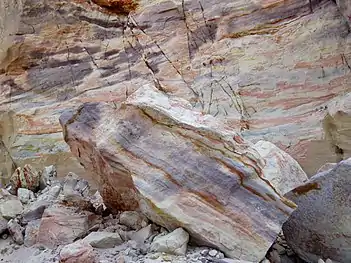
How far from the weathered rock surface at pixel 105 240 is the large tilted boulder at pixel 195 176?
0.59ft

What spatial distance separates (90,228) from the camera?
8.04 feet

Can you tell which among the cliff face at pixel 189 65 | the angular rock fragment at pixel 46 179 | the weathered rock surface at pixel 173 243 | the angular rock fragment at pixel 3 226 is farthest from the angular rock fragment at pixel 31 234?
the cliff face at pixel 189 65

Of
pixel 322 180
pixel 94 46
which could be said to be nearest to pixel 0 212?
pixel 322 180

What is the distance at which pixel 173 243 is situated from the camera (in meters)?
2.10

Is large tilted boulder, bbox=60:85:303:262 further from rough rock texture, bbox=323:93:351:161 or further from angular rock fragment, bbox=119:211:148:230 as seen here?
rough rock texture, bbox=323:93:351:161

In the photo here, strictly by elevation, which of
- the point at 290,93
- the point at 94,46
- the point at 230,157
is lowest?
→ the point at 290,93

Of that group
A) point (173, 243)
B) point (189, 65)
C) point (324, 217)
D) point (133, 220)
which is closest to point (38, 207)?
point (133, 220)

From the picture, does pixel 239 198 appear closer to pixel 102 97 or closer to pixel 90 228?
pixel 90 228

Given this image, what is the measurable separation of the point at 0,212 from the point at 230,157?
55.4 inches

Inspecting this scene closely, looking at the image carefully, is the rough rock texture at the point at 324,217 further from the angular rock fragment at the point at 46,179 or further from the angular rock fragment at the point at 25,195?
the angular rock fragment at the point at 46,179

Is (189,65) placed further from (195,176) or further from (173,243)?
(173,243)

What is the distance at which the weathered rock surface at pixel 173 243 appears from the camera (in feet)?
6.86

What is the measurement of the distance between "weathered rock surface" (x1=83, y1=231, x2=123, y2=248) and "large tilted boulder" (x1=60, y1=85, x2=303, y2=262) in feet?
0.59

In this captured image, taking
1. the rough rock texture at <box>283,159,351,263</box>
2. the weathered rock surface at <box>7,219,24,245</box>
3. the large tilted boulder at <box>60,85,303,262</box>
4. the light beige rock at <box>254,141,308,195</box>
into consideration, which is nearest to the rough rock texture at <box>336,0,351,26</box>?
the light beige rock at <box>254,141,308,195</box>
